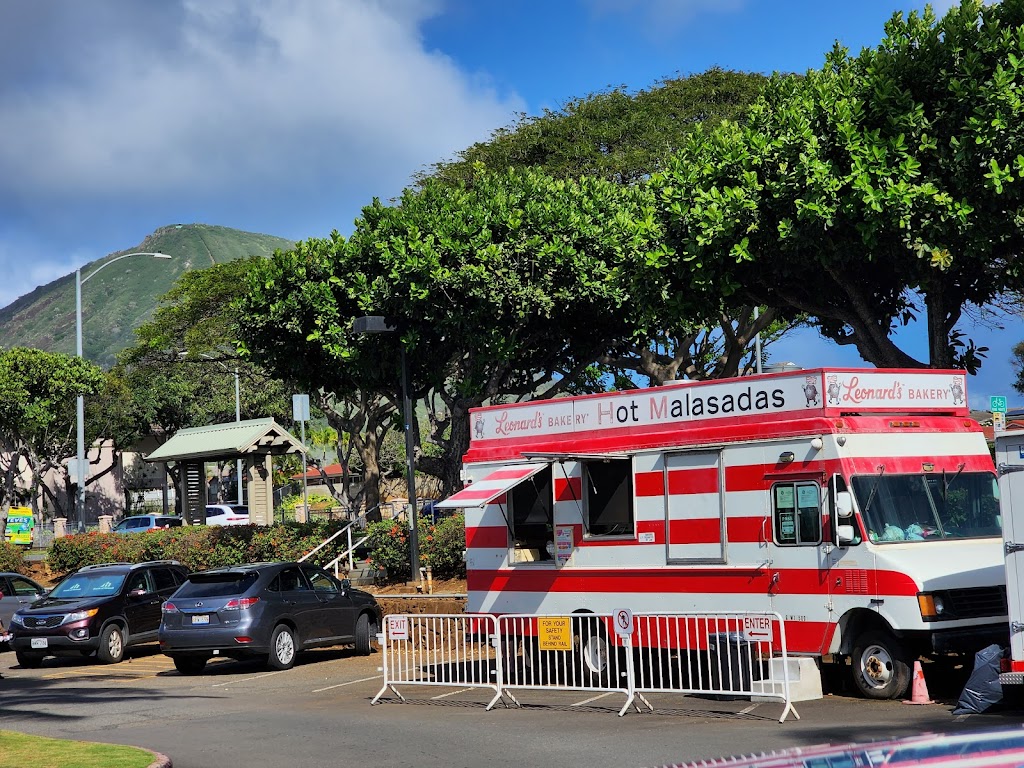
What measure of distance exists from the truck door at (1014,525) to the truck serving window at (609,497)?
5.14m

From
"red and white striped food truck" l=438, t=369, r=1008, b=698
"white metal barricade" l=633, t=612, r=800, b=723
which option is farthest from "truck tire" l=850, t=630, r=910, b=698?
"white metal barricade" l=633, t=612, r=800, b=723

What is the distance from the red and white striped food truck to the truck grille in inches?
0.7

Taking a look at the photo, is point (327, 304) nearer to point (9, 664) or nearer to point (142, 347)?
point (9, 664)

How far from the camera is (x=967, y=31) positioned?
68.2ft

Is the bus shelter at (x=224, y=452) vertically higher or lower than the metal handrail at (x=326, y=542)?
higher

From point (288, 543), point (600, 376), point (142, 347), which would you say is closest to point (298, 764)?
point (288, 543)

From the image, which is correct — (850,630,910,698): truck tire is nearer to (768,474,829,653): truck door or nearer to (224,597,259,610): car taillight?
(768,474,829,653): truck door

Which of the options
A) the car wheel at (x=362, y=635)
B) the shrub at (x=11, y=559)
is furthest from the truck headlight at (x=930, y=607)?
the shrub at (x=11, y=559)

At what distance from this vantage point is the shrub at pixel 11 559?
37.5 meters

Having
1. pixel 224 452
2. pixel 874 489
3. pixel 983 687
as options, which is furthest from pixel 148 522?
pixel 983 687

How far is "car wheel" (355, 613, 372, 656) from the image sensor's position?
20.9 meters

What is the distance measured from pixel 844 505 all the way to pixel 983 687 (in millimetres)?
2340

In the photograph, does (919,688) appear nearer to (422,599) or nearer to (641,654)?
(641,654)

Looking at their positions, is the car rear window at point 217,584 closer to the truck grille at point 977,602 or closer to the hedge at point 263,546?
the hedge at point 263,546
